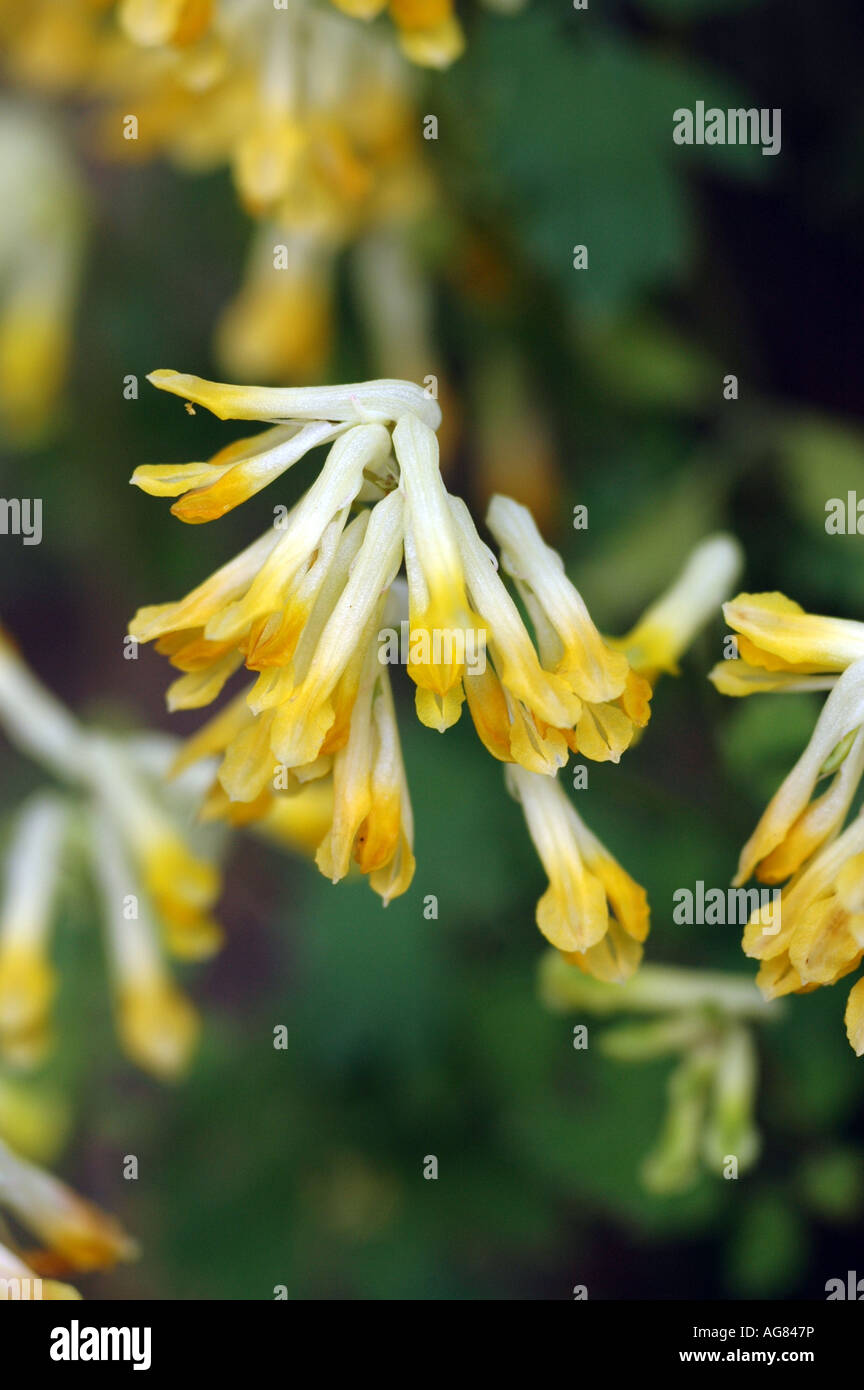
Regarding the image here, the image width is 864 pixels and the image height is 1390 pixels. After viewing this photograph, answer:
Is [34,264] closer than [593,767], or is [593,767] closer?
[593,767]

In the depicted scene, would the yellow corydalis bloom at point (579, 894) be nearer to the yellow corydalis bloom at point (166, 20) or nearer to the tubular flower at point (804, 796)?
the tubular flower at point (804, 796)

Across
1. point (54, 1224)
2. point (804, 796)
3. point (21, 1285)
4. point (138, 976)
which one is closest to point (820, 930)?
point (804, 796)

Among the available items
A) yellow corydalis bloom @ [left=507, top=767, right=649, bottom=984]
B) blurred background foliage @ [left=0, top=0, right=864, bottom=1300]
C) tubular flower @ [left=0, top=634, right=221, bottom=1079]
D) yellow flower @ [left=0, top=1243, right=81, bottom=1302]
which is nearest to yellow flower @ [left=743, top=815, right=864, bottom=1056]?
yellow corydalis bloom @ [left=507, top=767, right=649, bottom=984]

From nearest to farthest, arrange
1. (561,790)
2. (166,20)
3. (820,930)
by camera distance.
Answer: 1. (820,930)
2. (561,790)
3. (166,20)

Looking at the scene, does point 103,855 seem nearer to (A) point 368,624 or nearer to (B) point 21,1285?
(B) point 21,1285

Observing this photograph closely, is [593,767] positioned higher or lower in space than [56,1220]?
higher

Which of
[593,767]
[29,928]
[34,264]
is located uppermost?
[34,264]

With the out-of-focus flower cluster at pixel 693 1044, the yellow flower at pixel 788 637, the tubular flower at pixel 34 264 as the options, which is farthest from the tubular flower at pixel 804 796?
the tubular flower at pixel 34 264
